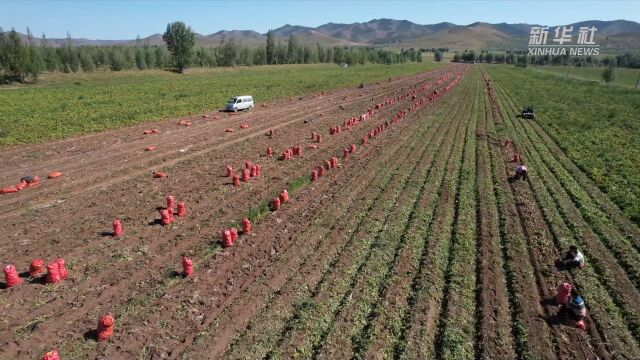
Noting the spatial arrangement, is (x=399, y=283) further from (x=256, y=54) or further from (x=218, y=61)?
(x=256, y=54)

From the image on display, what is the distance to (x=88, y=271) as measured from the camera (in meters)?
12.0

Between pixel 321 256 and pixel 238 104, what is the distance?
100 feet

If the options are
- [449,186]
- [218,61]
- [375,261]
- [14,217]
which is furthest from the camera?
[218,61]

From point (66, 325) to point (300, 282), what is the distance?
5608mm

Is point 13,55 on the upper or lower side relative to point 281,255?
upper

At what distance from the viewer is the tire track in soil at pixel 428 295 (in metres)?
9.13

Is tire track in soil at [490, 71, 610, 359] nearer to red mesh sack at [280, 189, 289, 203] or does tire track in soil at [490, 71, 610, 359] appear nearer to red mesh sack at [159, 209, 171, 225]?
red mesh sack at [280, 189, 289, 203]

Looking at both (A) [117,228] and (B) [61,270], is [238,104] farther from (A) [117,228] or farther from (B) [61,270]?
(B) [61,270]

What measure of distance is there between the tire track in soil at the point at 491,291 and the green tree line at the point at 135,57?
83811mm

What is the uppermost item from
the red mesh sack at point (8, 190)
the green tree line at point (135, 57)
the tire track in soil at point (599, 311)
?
the green tree line at point (135, 57)

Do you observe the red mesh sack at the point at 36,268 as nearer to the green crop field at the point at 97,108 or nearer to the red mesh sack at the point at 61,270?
the red mesh sack at the point at 61,270

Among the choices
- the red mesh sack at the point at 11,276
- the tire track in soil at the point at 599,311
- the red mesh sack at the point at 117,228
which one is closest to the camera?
the tire track in soil at the point at 599,311

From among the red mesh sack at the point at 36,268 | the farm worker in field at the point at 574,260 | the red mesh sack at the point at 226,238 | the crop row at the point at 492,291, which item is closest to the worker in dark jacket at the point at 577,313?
the crop row at the point at 492,291

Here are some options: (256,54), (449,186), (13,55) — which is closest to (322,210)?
(449,186)
